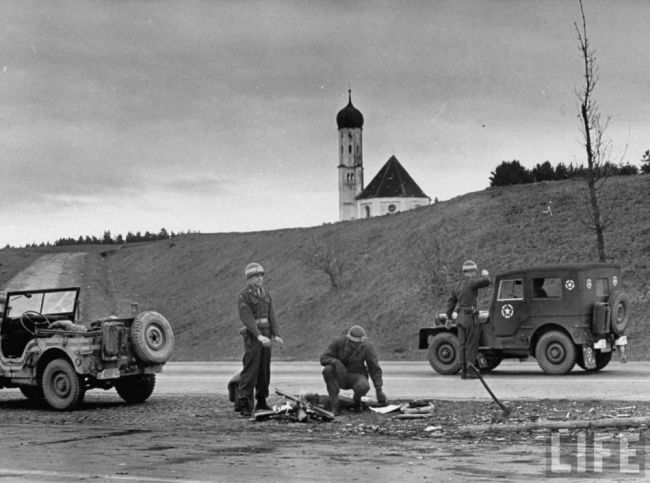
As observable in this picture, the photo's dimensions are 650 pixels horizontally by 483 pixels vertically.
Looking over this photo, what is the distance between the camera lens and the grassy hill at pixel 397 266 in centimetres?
3862

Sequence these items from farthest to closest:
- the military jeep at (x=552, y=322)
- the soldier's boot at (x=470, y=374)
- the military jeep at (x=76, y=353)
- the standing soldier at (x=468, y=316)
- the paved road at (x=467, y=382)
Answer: the military jeep at (x=552, y=322) → the soldier's boot at (x=470, y=374) → the standing soldier at (x=468, y=316) → the military jeep at (x=76, y=353) → the paved road at (x=467, y=382)

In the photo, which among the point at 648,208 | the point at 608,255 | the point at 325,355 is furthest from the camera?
the point at 648,208

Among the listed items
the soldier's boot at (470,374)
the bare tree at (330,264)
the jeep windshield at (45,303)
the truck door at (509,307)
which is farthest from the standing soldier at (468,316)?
the bare tree at (330,264)

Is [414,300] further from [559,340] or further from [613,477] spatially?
[613,477]

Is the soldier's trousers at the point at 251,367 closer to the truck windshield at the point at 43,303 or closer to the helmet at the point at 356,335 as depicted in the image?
the helmet at the point at 356,335

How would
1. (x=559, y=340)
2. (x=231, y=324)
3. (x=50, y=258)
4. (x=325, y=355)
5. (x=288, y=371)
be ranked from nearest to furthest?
(x=325, y=355)
(x=559, y=340)
(x=288, y=371)
(x=231, y=324)
(x=50, y=258)

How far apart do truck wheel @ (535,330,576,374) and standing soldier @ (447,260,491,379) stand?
151 centimetres

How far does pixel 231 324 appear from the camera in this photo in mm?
50250

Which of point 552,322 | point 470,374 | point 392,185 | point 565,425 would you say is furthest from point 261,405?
point 392,185

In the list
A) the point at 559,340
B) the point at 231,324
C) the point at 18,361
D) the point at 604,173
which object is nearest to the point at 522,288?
the point at 559,340

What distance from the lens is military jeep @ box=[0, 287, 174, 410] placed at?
16875 mm

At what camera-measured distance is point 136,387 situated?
18.1 m

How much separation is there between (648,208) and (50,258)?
65.2 metres

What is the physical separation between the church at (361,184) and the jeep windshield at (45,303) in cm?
8239
